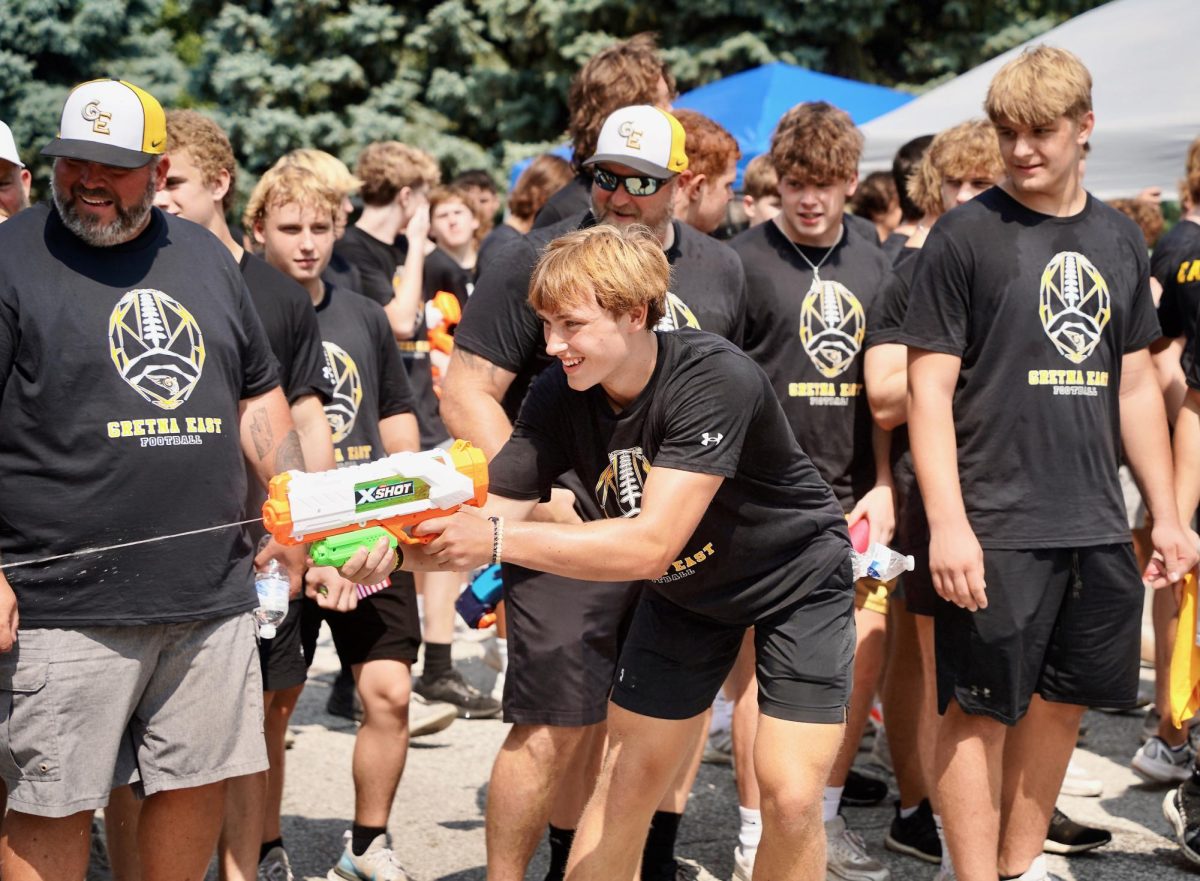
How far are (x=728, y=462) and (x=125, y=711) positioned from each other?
166 centimetres

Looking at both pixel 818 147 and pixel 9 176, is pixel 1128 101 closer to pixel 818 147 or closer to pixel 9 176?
pixel 818 147

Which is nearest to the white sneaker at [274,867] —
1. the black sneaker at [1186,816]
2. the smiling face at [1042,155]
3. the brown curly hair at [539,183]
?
the black sneaker at [1186,816]

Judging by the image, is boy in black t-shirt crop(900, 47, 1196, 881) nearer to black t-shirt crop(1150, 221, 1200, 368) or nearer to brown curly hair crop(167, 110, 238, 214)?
black t-shirt crop(1150, 221, 1200, 368)

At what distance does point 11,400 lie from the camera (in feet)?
11.9

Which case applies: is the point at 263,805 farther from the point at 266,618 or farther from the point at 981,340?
the point at 981,340

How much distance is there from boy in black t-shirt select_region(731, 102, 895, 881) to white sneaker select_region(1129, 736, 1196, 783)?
1.41 meters

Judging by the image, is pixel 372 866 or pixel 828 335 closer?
pixel 372 866

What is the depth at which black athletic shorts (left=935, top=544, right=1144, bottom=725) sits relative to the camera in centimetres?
429

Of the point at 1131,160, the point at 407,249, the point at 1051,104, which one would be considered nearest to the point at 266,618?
the point at 1051,104

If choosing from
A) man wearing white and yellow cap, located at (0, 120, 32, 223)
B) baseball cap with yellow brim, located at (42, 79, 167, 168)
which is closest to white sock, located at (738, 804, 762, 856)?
baseball cap with yellow brim, located at (42, 79, 167, 168)

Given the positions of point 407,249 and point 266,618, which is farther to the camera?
point 407,249

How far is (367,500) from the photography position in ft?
10.5

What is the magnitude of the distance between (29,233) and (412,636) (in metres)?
1.94

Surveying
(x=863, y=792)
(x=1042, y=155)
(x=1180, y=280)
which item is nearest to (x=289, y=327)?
(x=1042, y=155)
